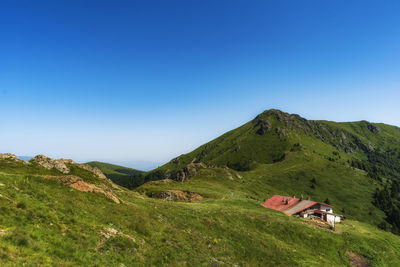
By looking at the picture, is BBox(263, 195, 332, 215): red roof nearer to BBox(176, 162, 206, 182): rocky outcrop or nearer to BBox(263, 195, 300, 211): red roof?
BBox(263, 195, 300, 211): red roof

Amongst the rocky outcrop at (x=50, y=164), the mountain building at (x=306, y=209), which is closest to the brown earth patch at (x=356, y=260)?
the mountain building at (x=306, y=209)

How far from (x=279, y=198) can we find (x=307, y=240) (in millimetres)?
54230

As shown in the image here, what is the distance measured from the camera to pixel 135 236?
25328 mm

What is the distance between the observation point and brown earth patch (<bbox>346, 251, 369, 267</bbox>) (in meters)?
43.6

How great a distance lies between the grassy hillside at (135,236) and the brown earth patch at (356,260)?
0.79 feet

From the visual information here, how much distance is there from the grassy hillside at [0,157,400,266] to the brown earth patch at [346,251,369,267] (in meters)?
0.24

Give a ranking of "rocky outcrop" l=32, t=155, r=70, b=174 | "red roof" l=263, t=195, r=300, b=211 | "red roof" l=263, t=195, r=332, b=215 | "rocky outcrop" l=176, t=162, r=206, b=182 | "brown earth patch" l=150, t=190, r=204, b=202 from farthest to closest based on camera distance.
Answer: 1. "rocky outcrop" l=176, t=162, r=206, b=182
2. "red roof" l=263, t=195, r=300, b=211
3. "red roof" l=263, t=195, r=332, b=215
4. "brown earth patch" l=150, t=190, r=204, b=202
5. "rocky outcrop" l=32, t=155, r=70, b=174

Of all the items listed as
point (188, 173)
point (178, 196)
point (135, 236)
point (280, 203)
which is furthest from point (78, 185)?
point (188, 173)

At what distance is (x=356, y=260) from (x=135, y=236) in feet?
152

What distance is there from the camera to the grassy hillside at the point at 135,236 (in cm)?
1711

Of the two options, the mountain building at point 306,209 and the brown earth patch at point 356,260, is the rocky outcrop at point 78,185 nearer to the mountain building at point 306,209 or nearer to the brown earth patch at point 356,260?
the brown earth patch at point 356,260

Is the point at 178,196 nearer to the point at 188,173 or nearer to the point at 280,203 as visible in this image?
the point at 280,203

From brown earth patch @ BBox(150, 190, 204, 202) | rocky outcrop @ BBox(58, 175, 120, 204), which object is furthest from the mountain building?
rocky outcrop @ BBox(58, 175, 120, 204)

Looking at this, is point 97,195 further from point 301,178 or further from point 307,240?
point 301,178
